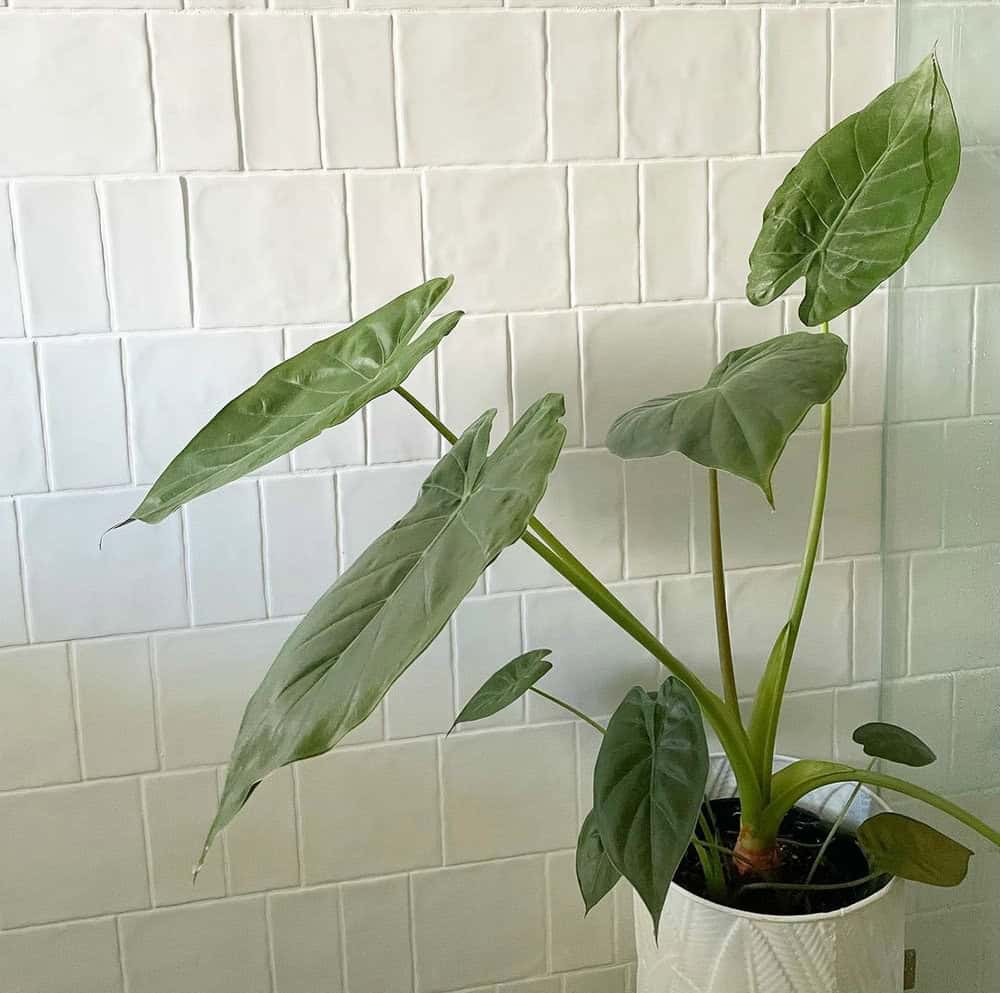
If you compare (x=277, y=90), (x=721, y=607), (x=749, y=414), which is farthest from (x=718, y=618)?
(x=277, y=90)

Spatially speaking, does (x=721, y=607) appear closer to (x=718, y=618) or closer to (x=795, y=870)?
(x=718, y=618)

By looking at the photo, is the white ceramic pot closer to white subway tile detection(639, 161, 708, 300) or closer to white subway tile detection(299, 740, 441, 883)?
white subway tile detection(299, 740, 441, 883)

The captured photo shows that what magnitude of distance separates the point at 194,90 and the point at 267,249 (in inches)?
6.3

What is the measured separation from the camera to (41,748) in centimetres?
124

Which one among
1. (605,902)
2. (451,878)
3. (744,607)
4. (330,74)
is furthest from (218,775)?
(330,74)

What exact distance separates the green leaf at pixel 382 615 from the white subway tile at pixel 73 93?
0.55 meters

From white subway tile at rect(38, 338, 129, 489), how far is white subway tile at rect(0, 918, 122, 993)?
470mm

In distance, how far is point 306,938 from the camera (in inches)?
52.3

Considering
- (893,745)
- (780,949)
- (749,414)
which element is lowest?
(780,949)

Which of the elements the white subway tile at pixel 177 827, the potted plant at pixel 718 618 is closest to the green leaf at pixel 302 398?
the potted plant at pixel 718 618

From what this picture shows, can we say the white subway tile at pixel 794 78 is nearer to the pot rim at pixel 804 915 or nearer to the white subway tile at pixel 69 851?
the pot rim at pixel 804 915

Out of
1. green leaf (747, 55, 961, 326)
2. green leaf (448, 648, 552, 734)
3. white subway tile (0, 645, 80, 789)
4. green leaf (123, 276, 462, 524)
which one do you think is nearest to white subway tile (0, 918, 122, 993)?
white subway tile (0, 645, 80, 789)

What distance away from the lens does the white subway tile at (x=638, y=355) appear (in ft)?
4.17

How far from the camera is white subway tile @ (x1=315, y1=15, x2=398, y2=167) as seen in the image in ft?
3.84
